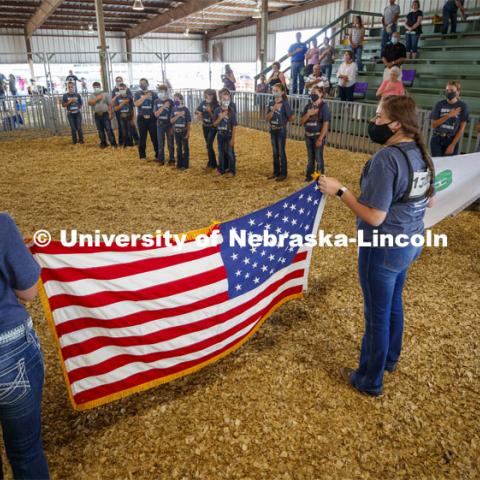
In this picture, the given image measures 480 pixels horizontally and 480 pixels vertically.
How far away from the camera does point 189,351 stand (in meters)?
3.35

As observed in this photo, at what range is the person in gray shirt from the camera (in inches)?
589

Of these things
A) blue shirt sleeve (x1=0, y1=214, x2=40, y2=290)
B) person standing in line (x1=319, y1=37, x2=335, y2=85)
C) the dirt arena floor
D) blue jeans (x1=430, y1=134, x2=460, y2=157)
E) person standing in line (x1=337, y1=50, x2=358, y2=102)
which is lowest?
the dirt arena floor

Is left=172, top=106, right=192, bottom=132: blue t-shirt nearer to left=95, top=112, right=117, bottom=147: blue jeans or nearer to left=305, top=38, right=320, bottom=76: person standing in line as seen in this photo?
left=95, top=112, right=117, bottom=147: blue jeans

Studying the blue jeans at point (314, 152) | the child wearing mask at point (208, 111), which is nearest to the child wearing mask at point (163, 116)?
the child wearing mask at point (208, 111)

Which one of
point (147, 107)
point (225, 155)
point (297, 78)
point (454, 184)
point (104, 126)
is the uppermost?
point (297, 78)

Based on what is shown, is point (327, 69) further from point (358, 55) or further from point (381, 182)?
point (381, 182)

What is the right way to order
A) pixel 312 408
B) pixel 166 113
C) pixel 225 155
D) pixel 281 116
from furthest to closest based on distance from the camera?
pixel 166 113, pixel 225 155, pixel 281 116, pixel 312 408

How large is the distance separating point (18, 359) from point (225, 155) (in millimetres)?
8413

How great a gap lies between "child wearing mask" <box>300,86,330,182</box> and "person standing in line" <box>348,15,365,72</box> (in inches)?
324

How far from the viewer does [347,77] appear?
13.5m

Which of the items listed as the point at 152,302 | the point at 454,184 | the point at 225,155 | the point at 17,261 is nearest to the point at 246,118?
the point at 225,155

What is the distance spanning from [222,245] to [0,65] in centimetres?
3417

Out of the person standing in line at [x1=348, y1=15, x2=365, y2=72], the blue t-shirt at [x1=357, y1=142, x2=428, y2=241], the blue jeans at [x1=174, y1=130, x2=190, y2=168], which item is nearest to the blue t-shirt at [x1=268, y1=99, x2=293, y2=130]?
the blue jeans at [x1=174, y1=130, x2=190, y2=168]

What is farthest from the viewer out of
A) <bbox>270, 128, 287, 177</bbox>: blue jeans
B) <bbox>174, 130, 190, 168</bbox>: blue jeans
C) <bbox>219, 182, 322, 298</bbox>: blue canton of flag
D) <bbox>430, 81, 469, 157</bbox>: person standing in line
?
<bbox>174, 130, 190, 168</bbox>: blue jeans
